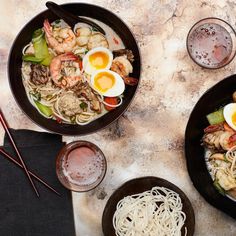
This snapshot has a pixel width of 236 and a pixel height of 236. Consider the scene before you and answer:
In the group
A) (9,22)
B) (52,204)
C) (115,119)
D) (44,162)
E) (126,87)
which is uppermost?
(9,22)

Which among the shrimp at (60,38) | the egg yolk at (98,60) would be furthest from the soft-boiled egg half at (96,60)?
the shrimp at (60,38)

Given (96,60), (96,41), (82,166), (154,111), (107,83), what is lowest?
(82,166)

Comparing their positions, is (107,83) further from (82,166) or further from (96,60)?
(82,166)

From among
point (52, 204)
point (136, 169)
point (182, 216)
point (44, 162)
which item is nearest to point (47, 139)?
point (44, 162)

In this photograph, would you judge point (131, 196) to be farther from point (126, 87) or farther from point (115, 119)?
point (126, 87)

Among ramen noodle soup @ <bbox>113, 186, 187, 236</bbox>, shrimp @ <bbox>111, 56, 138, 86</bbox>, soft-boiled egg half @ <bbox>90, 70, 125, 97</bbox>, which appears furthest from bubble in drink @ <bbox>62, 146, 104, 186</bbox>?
shrimp @ <bbox>111, 56, 138, 86</bbox>

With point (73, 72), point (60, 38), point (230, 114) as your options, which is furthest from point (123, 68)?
point (230, 114)
